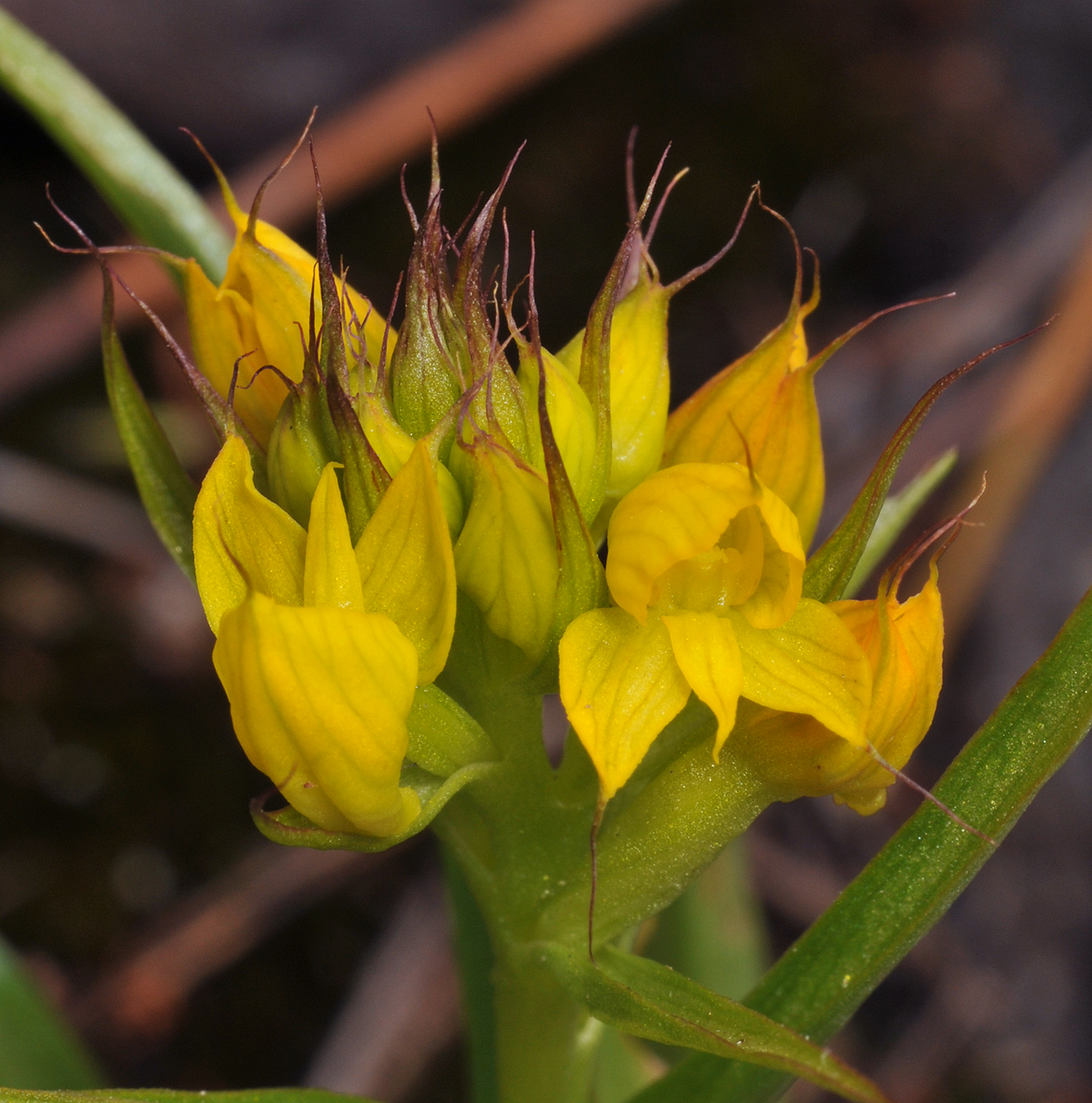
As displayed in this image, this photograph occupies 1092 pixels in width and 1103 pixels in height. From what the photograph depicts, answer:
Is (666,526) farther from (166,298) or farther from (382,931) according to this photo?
(166,298)

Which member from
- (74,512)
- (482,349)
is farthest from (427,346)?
(74,512)

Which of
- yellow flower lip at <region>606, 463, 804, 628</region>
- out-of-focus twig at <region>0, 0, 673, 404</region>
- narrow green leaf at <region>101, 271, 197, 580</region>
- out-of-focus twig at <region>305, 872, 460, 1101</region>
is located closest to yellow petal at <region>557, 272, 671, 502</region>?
yellow flower lip at <region>606, 463, 804, 628</region>

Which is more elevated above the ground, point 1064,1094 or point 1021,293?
point 1021,293

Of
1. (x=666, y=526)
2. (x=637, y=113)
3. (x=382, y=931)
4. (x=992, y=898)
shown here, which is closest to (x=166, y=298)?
(x=637, y=113)

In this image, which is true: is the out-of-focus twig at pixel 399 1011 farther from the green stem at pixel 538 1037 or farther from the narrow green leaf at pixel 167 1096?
the narrow green leaf at pixel 167 1096

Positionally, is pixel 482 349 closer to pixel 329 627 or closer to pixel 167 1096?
pixel 329 627

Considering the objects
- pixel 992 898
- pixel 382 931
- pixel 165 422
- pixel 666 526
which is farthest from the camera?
pixel 165 422

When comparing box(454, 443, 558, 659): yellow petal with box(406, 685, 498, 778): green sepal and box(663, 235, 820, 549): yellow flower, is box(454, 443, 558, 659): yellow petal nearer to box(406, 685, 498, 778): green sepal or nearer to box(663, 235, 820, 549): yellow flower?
box(406, 685, 498, 778): green sepal

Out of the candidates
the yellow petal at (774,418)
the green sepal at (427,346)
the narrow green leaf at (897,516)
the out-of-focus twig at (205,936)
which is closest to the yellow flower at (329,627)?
the green sepal at (427,346)
